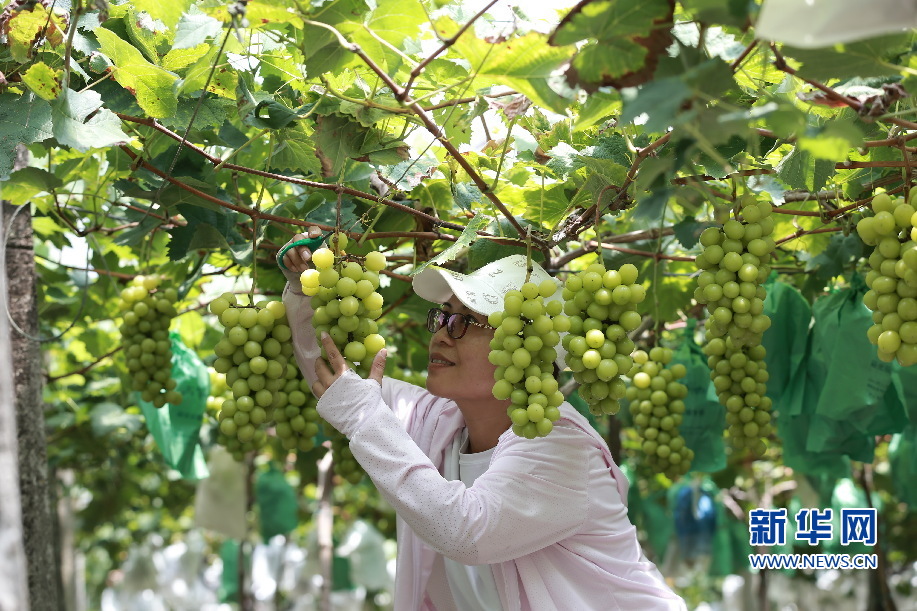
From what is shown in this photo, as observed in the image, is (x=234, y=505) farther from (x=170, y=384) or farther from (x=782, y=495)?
(x=782, y=495)

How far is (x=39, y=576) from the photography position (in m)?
2.62

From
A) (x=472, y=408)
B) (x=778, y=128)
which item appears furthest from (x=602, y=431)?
(x=778, y=128)

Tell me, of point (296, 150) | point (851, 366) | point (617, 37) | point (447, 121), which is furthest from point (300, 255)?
point (851, 366)

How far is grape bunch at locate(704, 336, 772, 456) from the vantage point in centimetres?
228

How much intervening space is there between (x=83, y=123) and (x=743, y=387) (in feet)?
5.55

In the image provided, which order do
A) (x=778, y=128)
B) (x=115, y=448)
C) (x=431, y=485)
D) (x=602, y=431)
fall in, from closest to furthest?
(x=778, y=128) → (x=431, y=485) → (x=602, y=431) → (x=115, y=448)

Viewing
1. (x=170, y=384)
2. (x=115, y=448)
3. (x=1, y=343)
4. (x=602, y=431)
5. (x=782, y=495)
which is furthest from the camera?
(x=782, y=495)

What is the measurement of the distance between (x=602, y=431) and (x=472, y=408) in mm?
3109

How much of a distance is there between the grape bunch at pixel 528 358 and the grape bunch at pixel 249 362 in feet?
1.89

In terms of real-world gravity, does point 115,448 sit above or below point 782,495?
above

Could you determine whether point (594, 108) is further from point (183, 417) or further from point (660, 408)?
point (183, 417)

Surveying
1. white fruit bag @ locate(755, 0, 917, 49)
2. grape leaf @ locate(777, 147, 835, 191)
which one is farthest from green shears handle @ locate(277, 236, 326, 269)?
white fruit bag @ locate(755, 0, 917, 49)

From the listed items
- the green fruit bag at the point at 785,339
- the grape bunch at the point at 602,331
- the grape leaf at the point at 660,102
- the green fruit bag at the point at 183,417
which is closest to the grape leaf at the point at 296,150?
the grape bunch at the point at 602,331

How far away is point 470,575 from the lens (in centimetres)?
232
